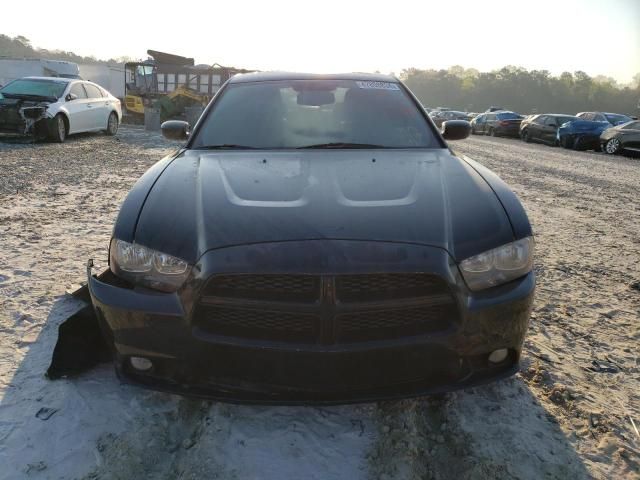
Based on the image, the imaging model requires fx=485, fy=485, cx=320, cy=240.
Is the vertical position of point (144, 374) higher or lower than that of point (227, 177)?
lower

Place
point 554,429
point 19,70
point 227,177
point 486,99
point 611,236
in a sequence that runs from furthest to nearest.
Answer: point 486,99 → point 19,70 → point 611,236 → point 227,177 → point 554,429

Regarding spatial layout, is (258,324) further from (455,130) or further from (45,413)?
(455,130)

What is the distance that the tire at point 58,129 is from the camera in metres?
10.8

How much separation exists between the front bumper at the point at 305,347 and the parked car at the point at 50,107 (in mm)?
10673

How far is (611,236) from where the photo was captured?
532cm

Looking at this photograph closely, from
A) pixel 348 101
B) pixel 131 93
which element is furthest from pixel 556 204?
pixel 131 93

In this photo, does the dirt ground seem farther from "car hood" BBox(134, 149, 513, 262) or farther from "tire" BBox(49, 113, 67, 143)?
"tire" BBox(49, 113, 67, 143)

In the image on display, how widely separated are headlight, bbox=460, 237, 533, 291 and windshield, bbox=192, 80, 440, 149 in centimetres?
111

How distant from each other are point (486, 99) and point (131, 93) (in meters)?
81.8

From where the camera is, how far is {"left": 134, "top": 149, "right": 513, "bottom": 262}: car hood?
1.86 metres

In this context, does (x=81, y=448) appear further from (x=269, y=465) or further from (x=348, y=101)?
(x=348, y=101)

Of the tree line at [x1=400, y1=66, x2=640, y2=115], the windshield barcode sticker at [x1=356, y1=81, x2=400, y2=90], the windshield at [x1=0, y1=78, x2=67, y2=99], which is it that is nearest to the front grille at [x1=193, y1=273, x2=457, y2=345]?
the windshield barcode sticker at [x1=356, y1=81, x2=400, y2=90]

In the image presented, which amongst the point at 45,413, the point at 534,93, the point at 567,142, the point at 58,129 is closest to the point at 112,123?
the point at 58,129

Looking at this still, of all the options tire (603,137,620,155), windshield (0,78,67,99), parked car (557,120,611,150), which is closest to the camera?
windshield (0,78,67,99)
